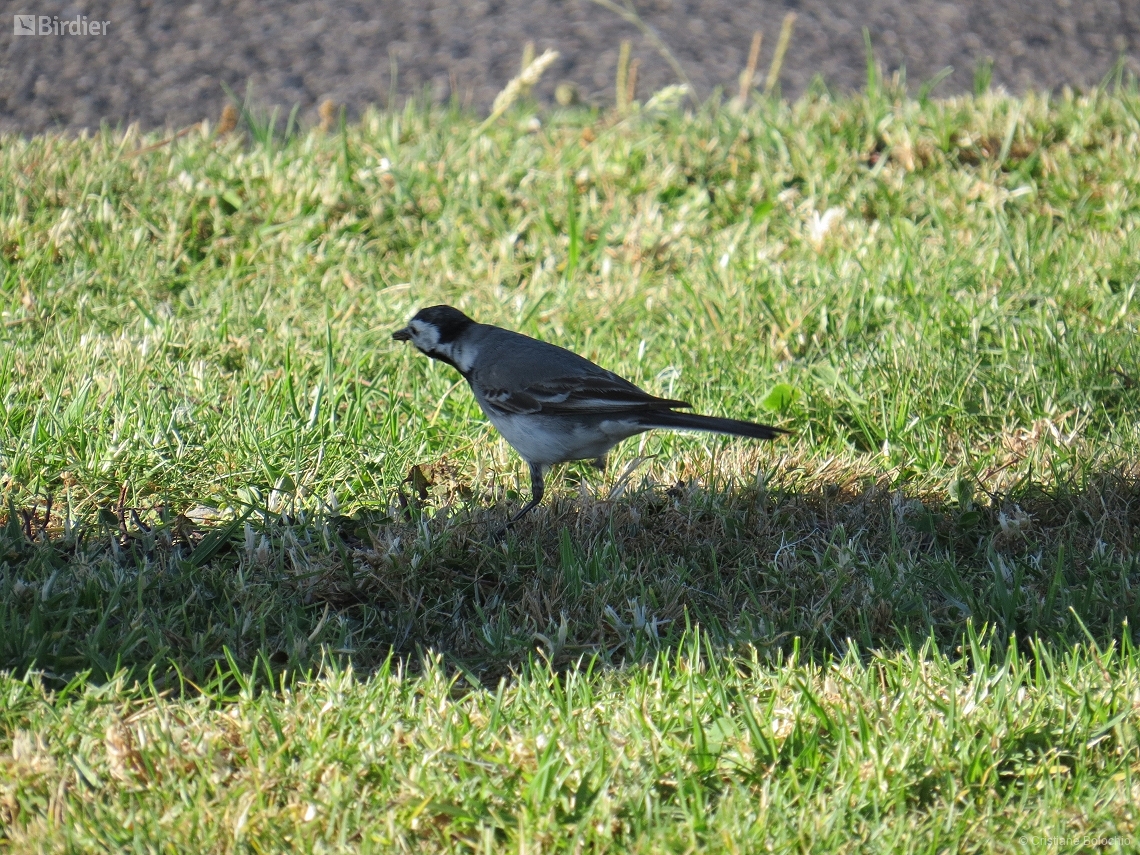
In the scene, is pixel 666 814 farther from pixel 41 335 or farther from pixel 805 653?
pixel 41 335

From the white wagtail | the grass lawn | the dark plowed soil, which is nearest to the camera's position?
the grass lawn

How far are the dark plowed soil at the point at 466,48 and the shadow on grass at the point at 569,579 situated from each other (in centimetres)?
531

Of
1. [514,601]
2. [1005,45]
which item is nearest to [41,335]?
[514,601]

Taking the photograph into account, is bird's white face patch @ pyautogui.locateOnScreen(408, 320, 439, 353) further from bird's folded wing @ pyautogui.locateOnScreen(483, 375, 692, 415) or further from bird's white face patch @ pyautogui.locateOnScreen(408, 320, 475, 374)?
bird's folded wing @ pyautogui.locateOnScreen(483, 375, 692, 415)

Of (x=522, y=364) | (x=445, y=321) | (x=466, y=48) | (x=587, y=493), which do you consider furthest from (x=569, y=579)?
(x=466, y=48)

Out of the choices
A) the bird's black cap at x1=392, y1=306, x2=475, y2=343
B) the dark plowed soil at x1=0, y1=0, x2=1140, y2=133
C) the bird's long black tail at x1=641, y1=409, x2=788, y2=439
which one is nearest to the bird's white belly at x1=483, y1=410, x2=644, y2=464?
the bird's long black tail at x1=641, y1=409, x2=788, y2=439

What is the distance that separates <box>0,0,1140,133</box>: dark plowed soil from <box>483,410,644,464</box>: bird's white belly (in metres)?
4.77

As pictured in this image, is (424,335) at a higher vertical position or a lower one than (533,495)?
higher

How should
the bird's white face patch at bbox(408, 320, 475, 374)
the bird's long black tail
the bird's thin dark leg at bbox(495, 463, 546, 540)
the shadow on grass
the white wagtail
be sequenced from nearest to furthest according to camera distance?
1. the shadow on grass
2. the bird's long black tail
3. the bird's thin dark leg at bbox(495, 463, 546, 540)
4. the white wagtail
5. the bird's white face patch at bbox(408, 320, 475, 374)

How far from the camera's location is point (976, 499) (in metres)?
5.11

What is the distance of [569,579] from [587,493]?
2.59 feet

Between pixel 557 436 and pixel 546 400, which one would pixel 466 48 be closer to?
pixel 546 400

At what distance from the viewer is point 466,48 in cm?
1049

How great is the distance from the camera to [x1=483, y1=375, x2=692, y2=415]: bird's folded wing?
500 centimetres
